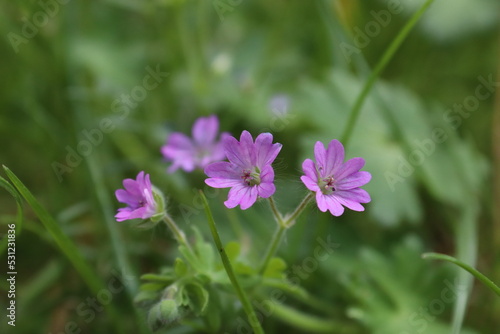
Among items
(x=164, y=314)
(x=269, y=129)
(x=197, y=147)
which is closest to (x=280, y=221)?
(x=164, y=314)

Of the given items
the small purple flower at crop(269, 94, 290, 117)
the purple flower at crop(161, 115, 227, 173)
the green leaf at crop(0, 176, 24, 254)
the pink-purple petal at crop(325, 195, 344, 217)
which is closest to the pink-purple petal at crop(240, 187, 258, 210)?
the pink-purple petal at crop(325, 195, 344, 217)

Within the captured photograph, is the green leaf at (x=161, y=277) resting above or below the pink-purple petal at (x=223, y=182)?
below

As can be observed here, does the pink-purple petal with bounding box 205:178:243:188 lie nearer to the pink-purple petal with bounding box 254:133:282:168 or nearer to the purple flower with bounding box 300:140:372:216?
the pink-purple petal with bounding box 254:133:282:168

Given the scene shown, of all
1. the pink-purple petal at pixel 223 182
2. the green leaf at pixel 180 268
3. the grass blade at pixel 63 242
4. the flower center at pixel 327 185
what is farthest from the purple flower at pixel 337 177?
the grass blade at pixel 63 242

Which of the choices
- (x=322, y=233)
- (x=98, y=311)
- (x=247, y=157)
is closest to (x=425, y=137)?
(x=322, y=233)

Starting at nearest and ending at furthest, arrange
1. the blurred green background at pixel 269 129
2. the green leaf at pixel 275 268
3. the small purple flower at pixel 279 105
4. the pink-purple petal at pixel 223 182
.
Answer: the pink-purple petal at pixel 223 182 < the green leaf at pixel 275 268 < the blurred green background at pixel 269 129 < the small purple flower at pixel 279 105

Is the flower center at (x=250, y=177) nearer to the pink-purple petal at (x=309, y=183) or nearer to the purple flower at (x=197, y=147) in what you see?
the pink-purple petal at (x=309, y=183)

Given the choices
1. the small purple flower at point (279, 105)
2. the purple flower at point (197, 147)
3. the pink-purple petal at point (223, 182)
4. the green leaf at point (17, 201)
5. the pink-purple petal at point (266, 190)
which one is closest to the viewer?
the pink-purple petal at point (266, 190)

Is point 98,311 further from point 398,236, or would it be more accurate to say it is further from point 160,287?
point 398,236

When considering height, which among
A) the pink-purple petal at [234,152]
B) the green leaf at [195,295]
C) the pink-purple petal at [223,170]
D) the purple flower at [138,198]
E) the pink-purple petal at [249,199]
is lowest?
the green leaf at [195,295]
